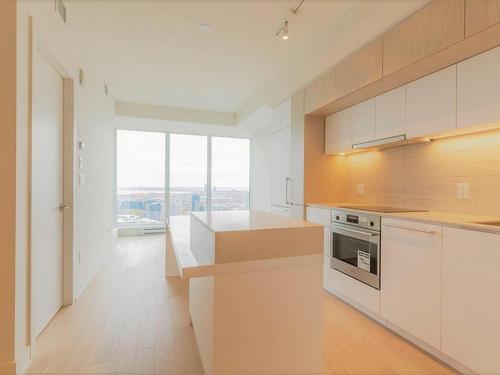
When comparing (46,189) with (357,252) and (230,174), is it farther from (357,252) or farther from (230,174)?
(230,174)

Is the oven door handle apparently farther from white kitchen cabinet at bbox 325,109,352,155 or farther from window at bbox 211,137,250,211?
window at bbox 211,137,250,211

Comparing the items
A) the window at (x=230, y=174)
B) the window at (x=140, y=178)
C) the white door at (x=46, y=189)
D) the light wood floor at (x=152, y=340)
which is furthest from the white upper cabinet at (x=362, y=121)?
the window at (x=140, y=178)

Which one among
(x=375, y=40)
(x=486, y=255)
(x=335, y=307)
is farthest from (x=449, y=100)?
(x=335, y=307)

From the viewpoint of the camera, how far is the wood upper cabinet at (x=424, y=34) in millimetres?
1652

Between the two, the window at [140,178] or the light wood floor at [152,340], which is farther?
the window at [140,178]

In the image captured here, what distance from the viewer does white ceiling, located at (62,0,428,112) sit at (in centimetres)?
238

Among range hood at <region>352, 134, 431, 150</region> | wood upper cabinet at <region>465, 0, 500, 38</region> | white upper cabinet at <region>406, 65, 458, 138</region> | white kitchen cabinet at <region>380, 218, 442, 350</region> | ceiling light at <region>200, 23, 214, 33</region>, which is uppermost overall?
ceiling light at <region>200, 23, 214, 33</region>

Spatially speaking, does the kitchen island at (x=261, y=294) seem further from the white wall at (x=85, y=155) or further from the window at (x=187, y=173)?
the window at (x=187, y=173)

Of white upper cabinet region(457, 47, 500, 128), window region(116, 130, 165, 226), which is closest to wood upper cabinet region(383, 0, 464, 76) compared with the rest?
white upper cabinet region(457, 47, 500, 128)

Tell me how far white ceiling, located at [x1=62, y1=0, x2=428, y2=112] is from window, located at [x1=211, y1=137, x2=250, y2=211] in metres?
2.42

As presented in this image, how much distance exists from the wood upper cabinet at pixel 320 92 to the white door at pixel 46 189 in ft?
8.21

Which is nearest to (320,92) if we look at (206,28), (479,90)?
(206,28)

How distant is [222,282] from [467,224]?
1462 mm

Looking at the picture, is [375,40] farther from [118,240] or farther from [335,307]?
[118,240]
